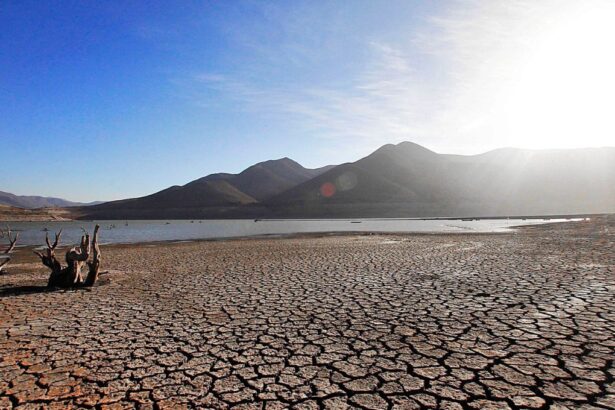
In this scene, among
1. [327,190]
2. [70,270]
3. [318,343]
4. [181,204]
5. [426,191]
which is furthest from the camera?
[181,204]

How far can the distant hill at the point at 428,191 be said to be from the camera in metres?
108

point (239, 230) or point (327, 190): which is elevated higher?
point (327, 190)

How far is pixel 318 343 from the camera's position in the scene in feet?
18.6

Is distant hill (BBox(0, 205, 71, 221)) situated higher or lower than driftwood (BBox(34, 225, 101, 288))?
higher

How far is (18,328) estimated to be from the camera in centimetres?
675

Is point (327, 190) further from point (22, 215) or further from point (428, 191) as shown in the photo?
point (22, 215)

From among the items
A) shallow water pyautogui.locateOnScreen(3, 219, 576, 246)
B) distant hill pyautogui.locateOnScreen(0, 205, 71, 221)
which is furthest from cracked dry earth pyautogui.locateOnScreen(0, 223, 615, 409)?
distant hill pyautogui.locateOnScreen(0, 205, 71, 221)

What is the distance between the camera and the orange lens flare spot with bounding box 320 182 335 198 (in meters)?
127

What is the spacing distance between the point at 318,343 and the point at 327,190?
126 meters

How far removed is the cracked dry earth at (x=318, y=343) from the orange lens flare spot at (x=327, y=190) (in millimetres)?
115466

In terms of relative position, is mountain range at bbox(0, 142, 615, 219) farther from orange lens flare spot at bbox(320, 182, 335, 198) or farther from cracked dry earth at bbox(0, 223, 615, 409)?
cracked dry earth at bbox(0, 223, 615, 409)

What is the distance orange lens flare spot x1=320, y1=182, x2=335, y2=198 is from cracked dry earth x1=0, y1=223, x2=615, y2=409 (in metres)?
115

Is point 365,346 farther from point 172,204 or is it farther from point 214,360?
point 172,204

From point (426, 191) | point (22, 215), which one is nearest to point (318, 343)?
point (426, 191)
